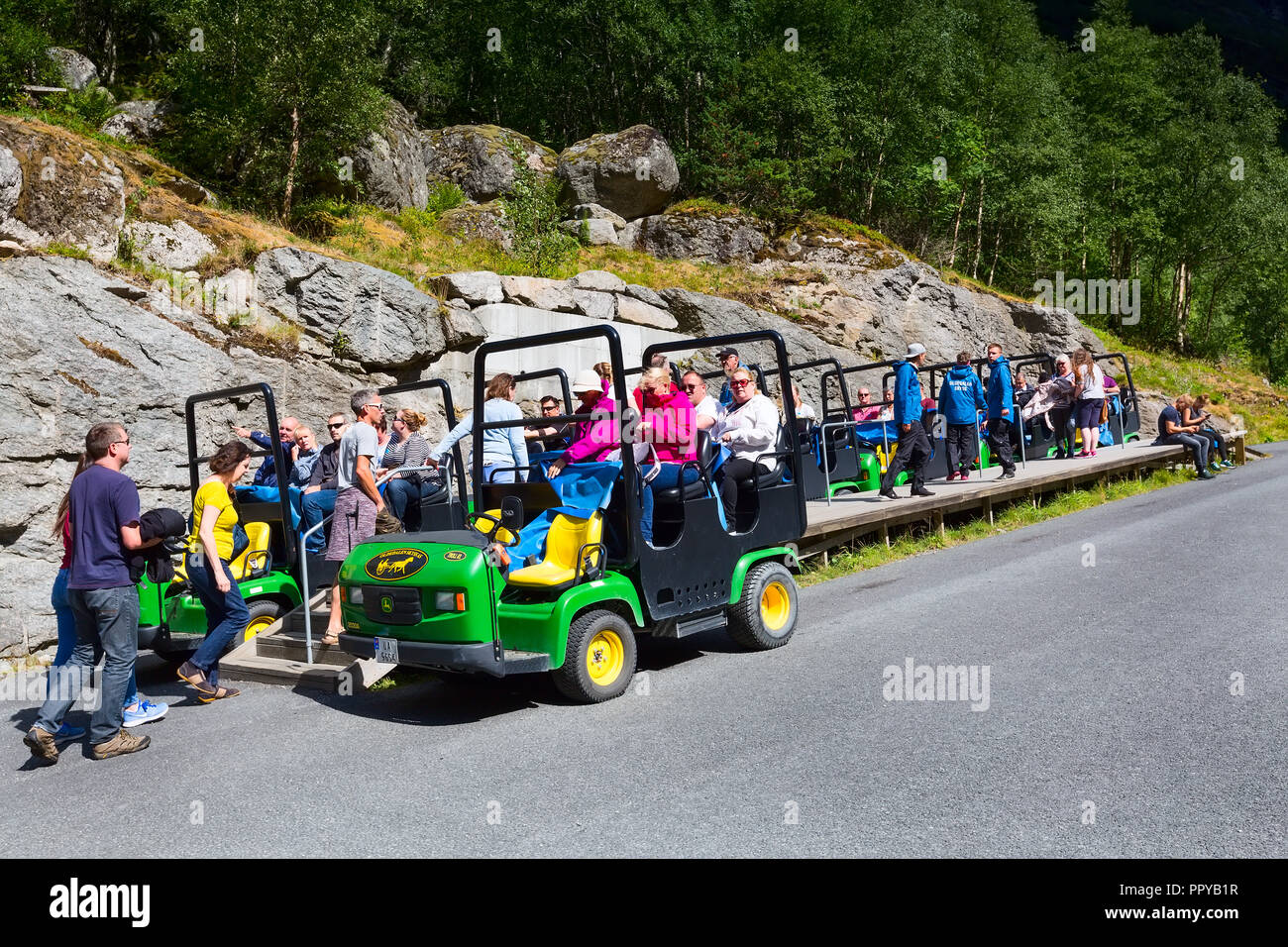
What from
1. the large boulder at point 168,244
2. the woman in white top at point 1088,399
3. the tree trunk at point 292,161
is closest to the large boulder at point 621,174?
the tree trunk at point 292,161

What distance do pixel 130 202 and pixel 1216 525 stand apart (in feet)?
53.6

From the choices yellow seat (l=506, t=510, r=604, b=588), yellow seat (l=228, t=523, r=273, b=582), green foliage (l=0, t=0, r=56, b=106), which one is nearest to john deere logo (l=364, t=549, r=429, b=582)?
yellow seat (l=506, t=510, r=604, b=588)

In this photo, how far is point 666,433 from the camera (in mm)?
7262

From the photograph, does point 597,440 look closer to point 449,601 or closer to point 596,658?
point 596,658

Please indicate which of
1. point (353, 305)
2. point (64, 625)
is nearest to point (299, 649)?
point (64, 625)

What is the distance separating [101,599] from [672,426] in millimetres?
3904

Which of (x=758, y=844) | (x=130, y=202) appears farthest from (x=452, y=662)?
(x=130, y=202)

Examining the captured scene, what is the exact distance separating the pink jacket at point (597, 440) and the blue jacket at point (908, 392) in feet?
23.6

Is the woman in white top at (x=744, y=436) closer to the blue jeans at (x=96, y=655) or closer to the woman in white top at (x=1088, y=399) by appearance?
the blue jeans at (x=96, y=655)

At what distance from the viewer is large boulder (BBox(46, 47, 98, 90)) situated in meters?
21.8

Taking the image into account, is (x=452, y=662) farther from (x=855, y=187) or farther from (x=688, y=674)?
(x=855, y=187)

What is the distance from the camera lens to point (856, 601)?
9461 mm

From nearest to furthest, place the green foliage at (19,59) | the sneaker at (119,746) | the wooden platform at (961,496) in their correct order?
the sneaker at (119,746) < the wooden platform at (961,496) < the green foliage at (19,59)

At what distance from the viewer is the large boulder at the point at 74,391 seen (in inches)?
396
